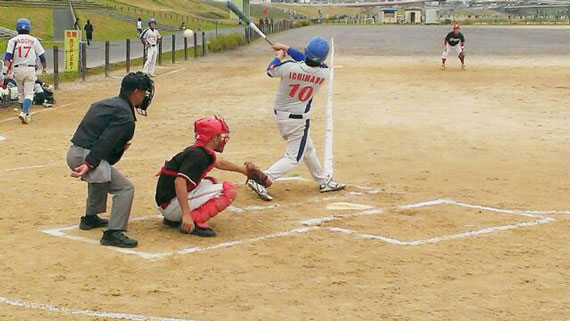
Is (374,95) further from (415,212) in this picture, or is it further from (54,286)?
(54,286)

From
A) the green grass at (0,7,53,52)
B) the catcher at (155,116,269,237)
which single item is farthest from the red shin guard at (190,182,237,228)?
the green grass at (0,7,53,52)

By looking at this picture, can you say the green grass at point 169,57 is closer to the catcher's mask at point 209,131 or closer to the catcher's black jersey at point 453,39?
the catcher's black jersey at point 453,39

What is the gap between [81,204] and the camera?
952cm

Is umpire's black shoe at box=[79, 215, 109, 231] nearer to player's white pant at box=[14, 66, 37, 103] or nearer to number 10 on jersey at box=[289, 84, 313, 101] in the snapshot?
number 10 on jersey at box=[289, 84, 313, 101]

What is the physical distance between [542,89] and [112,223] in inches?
698

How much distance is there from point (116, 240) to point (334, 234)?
2.09 metres

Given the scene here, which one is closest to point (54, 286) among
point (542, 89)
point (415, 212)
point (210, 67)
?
point (415, 212)

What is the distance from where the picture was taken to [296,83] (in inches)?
392

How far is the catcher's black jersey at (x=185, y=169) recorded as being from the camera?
7.96m

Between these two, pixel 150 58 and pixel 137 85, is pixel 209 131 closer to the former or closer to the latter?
pixel 137 85

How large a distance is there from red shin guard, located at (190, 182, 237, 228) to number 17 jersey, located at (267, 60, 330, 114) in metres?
2.09

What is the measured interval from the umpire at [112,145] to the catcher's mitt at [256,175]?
1.93 metres

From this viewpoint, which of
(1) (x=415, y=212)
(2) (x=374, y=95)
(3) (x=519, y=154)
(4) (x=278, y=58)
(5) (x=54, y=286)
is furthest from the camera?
(2) (x=374, y=95)

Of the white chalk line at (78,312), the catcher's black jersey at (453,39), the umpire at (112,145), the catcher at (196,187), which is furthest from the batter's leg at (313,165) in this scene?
the catcher's black jersey at (453,39)
